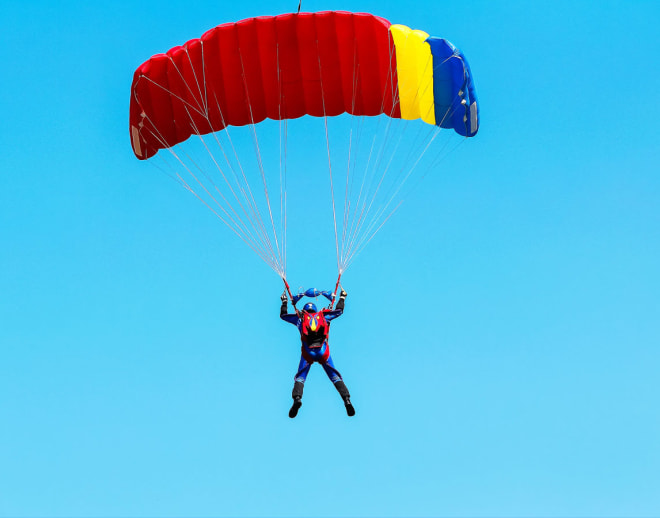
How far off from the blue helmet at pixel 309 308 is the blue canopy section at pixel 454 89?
414 centimetres

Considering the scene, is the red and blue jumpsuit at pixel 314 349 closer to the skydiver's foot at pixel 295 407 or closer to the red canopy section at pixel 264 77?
the skydiver's foot at pixel 295 407

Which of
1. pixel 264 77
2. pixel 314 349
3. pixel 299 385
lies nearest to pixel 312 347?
pixel 314 349

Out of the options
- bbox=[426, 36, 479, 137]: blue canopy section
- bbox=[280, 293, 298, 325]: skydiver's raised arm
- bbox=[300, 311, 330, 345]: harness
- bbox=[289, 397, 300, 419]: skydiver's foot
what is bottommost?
bbox=[289, 397, 300, 419]: skydiver's foot

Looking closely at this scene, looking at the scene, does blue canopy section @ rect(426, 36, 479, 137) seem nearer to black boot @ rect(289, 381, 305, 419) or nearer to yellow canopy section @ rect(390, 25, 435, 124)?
yellow canopy section @ rect(390, 25, 435, 124)

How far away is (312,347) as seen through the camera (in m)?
14.6

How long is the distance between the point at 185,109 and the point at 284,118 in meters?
1.76

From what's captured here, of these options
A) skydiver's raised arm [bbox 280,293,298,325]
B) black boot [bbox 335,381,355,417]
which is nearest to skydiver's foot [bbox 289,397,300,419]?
black boot [bbox 335,381,355,417]

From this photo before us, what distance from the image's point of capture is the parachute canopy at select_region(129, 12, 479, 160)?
52.7 feet

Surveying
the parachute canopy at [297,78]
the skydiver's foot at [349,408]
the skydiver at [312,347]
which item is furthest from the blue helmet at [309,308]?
the parachute canopy at [297,78]

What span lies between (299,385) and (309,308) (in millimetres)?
1196

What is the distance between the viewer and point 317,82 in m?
16.8

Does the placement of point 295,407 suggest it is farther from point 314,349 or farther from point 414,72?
point 414,72

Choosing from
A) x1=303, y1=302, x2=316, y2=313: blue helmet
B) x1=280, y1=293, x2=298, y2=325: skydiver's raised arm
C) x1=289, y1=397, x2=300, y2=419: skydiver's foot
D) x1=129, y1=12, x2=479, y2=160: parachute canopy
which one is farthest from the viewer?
x1=129, y1=12, x2=479, y2=160: parachute canopy

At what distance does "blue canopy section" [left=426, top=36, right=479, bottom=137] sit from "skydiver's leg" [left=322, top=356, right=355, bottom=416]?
4.68 metres
